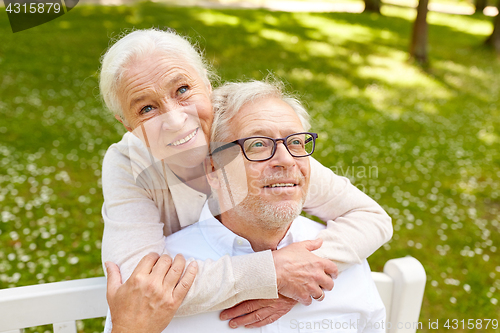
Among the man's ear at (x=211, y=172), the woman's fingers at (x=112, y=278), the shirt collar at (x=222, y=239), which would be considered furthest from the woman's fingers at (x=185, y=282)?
the man's ear at (x=211, y=172)

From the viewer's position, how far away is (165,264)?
1.58 meters

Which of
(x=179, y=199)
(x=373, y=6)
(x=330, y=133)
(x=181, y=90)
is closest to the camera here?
(x=181, y=90)

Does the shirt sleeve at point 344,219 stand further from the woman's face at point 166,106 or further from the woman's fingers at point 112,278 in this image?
the woman's fingers at point 112,278

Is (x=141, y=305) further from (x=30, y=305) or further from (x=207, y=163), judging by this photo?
(x=207, y=163)

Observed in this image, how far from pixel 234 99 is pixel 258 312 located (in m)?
1.02

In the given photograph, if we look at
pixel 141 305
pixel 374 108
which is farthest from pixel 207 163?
pixel 374 108

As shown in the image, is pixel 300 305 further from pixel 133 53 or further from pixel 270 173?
pixel 133 53

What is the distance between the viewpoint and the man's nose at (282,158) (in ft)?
5.94

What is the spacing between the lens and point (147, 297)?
4.80ft

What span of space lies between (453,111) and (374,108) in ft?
6.07

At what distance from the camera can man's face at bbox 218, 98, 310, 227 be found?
6.01 feet

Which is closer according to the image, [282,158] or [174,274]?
[174,274]

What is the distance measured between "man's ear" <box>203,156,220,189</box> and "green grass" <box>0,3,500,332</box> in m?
0.89
